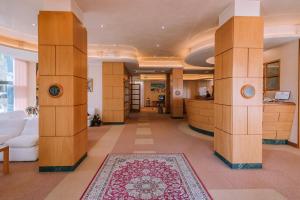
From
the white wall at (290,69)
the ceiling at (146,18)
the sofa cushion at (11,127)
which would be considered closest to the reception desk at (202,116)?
the ceiling at (146,18)

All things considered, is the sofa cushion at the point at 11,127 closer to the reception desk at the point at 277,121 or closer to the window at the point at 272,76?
the reception desk at the point at 277,121

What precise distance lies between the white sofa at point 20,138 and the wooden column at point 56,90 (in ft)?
2.81

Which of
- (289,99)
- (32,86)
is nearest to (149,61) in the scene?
(32,86)

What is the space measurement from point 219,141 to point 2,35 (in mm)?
7571

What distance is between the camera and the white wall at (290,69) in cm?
598

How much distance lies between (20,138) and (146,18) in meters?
4.43

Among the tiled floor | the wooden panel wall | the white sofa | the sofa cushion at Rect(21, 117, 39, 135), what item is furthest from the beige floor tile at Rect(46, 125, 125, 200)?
the wooden panel wall

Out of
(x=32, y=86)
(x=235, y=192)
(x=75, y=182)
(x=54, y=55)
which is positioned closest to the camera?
(x=235, y=192)

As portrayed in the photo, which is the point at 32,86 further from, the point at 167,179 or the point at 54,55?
the point at 167,179

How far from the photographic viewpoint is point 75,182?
138 inches

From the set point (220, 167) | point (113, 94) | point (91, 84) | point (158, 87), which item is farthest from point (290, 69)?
point (158, 87)

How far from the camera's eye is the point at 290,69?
6195 millimetres

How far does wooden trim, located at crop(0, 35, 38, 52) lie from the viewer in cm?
666

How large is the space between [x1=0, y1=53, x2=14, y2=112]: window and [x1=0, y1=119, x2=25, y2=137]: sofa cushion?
14.0 ft
